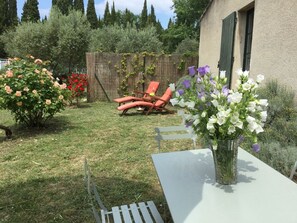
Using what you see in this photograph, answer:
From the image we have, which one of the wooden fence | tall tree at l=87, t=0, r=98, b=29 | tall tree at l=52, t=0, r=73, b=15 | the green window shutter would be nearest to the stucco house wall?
the green window shutter

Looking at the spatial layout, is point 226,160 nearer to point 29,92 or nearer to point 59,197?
point 59,197

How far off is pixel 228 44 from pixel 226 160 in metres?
4.81

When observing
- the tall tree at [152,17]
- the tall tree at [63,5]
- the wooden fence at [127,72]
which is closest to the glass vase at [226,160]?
the wooden fence at [127,72]

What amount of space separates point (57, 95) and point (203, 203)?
4.53 metres

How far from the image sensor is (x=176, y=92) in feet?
4.89

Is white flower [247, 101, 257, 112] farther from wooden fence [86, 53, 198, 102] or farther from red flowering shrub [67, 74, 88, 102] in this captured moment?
wooden fence [86, 53, 198, 102]

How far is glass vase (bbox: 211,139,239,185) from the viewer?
4.64 ft

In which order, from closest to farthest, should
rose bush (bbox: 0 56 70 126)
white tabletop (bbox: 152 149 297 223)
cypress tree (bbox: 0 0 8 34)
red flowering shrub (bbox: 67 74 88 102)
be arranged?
white tabletop (bbox: 152 149 297 223) < rose bush (bbox: 0 56 70 126) < red flowering shrub (bbox: 67 74 88 102) < cypress tree (bbox: 0 0 8 34)

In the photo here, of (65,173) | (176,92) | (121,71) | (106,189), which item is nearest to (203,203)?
(176,92)

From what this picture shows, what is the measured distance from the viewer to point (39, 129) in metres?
5.35

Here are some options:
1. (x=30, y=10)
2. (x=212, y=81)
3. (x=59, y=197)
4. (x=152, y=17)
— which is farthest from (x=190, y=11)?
(x=212, y=81)

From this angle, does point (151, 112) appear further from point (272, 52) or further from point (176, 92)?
point (176, 92)

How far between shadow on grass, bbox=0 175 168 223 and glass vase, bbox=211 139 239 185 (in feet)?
4.65

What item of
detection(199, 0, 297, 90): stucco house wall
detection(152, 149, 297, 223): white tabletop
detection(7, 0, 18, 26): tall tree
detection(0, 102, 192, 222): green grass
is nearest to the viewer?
detection(152, 149, 297, 223): white tabletop
